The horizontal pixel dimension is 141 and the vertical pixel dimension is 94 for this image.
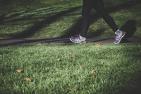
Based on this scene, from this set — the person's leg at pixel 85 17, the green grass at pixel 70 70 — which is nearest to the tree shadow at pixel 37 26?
the person's leg at pixel 85 17

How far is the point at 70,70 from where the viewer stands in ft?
16.0

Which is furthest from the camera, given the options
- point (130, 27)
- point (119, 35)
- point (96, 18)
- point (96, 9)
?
point (96, 18)

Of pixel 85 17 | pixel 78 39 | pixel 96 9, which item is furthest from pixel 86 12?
pixel 78 39

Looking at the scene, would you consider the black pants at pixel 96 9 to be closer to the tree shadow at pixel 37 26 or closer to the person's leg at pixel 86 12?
the person's leg at pixel 86 12

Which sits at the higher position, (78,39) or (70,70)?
(70,70)

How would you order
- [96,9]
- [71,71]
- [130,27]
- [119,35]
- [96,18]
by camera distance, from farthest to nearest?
[96,18], [130,27], [96,9], [119,35], [71,71]

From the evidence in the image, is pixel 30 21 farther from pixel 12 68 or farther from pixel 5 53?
pixel 12 68

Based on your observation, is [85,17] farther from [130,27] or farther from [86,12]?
[130,27]

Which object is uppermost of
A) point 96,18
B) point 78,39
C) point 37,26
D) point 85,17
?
point 85,17

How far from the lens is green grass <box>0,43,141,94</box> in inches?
154

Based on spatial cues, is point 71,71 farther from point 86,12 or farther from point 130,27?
point 130,27

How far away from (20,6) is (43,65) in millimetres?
11239

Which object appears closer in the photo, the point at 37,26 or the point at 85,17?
the point at 85,17

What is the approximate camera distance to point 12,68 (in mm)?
5129
